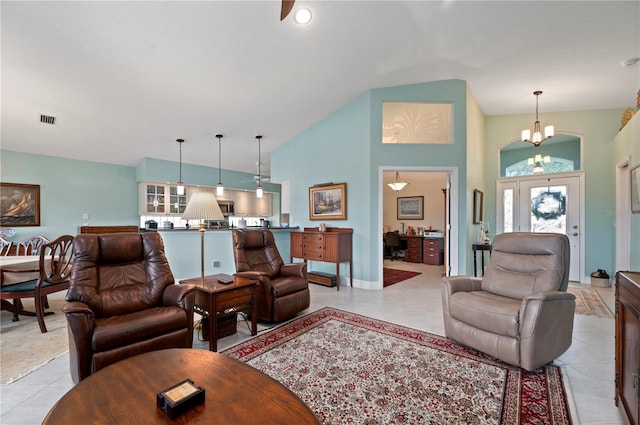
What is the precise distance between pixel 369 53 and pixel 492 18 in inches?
52.7

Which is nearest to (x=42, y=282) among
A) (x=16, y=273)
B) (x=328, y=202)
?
(x=16, y=273)

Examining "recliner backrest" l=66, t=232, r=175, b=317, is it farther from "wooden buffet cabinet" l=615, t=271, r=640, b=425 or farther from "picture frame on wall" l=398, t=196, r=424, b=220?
"picture frame on wall" l=398, t=196, r=424, b=220

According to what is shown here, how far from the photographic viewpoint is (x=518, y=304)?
2393mm

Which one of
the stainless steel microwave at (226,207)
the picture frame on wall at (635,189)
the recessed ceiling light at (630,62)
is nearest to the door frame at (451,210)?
the picture frame on wall at (635,189)

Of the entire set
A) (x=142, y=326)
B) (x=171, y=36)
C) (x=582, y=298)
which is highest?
(x=171, y=36)

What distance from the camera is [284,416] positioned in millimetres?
1101

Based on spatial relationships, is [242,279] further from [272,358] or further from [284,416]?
[284,416]

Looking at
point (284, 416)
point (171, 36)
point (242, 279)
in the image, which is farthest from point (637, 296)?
point (171, 36)

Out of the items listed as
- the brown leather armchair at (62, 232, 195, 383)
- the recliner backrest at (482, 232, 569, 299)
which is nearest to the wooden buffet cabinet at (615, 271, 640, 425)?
the recliner backrest at (482, 232, 569, 299)

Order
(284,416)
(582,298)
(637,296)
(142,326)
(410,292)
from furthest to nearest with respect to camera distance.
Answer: (410,292)
(582,298)
(142,326)
(637,296)
(284,416)

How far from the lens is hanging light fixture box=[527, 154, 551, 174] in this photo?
5547 millimetres

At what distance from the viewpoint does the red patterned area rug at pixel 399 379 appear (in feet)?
5.64

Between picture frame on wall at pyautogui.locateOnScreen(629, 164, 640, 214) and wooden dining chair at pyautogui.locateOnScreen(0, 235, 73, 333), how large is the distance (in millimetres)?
6658

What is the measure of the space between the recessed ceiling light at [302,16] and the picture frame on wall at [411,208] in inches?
236
